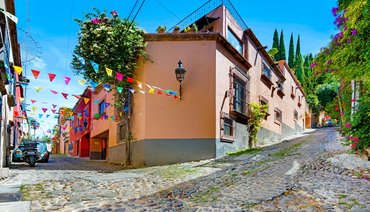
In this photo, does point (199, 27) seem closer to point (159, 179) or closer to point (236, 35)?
point (236, 35)

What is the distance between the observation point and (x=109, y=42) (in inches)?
493

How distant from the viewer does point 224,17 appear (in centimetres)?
1434

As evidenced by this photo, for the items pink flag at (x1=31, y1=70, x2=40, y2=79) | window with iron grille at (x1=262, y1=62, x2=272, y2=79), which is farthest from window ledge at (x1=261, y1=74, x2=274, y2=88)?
pink flag at (x1=31, y1=70, x2=40, y2=79)

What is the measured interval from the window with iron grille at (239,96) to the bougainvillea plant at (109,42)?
4.80 metres

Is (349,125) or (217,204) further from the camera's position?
(349,125)

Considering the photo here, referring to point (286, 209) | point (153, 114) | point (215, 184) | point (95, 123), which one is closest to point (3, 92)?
point (153, 114)

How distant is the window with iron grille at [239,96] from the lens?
49.5 feet

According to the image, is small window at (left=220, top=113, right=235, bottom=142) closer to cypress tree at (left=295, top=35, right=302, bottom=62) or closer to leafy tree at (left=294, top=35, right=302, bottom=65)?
leafy tree at (left=294, top=35, right=302, bottom=65)

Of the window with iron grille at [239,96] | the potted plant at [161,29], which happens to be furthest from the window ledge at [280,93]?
the potted plant at [161,29]

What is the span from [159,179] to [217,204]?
10.6ft

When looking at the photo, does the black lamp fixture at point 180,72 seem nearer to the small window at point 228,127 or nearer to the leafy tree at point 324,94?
the small window at point 228,127

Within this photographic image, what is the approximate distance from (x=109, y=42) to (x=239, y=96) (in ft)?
22.5

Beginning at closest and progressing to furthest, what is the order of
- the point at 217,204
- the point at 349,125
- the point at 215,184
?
the point at 217,204 < the point at 349,125 < the point at 215,184

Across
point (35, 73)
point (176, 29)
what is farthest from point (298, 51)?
point (35, 73)
